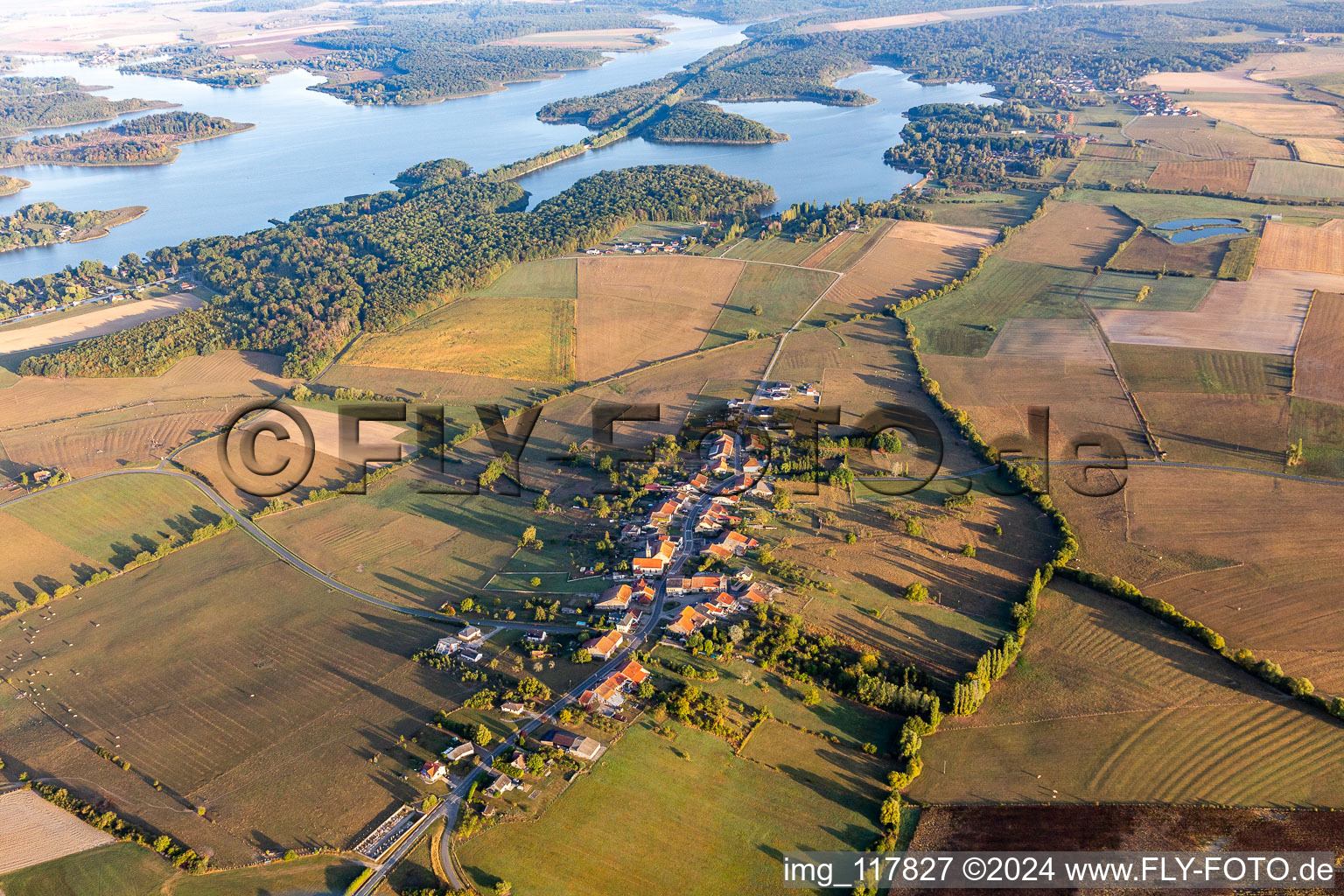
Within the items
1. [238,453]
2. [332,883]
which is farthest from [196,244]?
[332,883]

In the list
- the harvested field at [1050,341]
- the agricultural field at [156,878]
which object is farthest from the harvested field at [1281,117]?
the agricultural field at [156,878]

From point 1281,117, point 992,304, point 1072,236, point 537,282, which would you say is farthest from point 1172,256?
point 1281,117

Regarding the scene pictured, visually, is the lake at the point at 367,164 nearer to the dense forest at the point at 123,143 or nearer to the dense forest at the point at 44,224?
the dense forest at the point at 44,224

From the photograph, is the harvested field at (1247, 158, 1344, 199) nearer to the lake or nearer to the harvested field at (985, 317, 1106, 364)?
the lake

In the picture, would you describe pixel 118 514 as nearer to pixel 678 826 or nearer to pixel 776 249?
pixel 678 826

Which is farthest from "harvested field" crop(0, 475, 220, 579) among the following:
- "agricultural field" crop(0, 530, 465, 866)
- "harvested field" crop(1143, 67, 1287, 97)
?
"harvested field" crop(1143, 67, 1287, 97)
